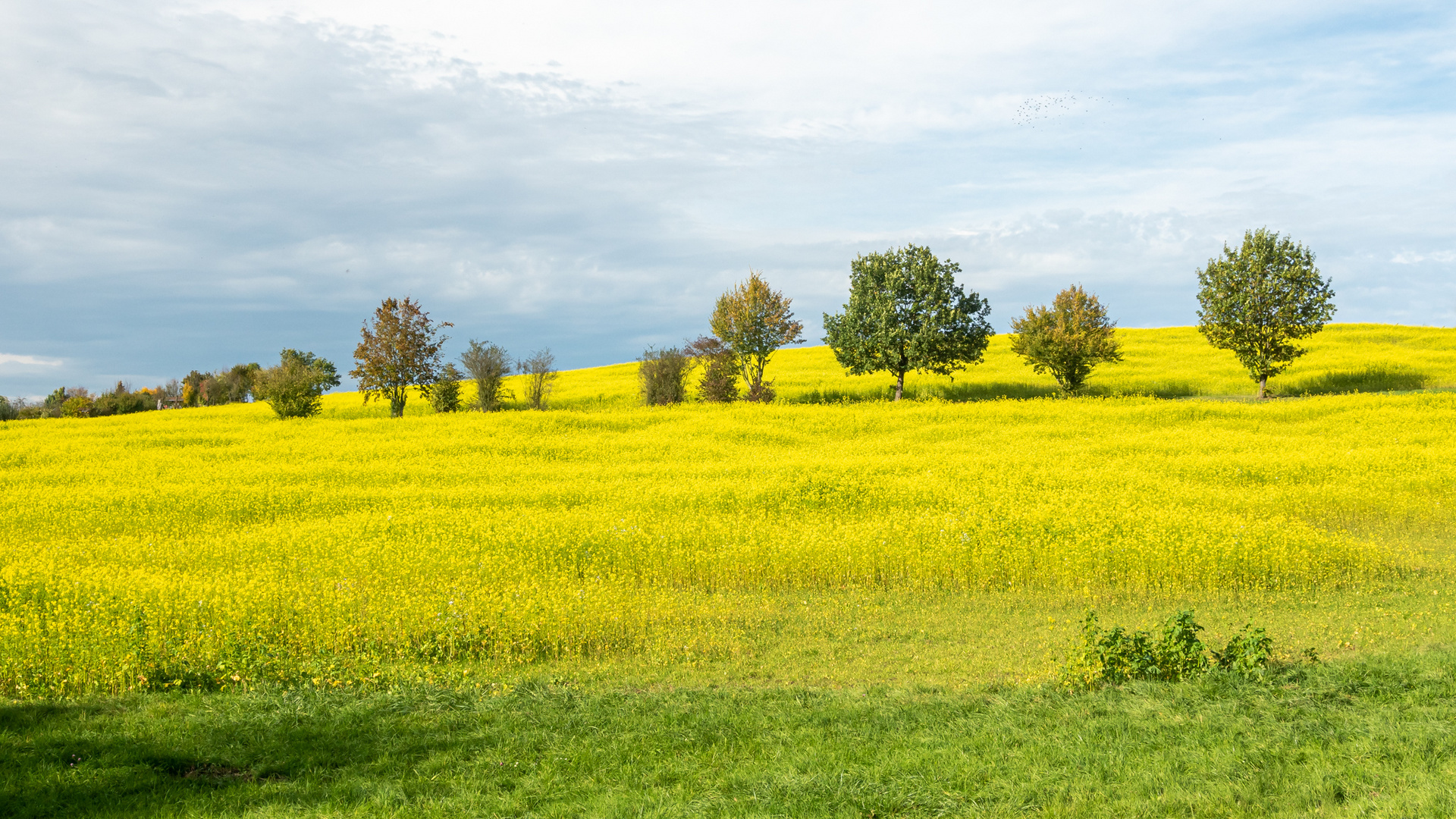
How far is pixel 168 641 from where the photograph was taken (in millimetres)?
11320

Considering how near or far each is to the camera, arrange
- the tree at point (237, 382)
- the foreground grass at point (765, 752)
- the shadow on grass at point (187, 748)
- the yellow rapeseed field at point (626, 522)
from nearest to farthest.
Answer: the foreground grass at point (765, 752) < the shadow on grass at point (187, 748) < the yellow rapeseed field at point (626, 522) < the tree at point (237, 382)

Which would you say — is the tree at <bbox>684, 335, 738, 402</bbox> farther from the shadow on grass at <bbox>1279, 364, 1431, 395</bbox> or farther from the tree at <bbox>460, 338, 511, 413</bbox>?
the shadow on grass at <bbox>1279, 364, 1431, 395</bbox>

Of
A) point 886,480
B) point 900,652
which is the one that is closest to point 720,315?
point 886,480

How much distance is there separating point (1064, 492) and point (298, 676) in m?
17.0

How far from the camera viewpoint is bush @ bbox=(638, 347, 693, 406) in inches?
1839

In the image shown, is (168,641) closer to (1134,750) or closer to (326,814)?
(326,814)

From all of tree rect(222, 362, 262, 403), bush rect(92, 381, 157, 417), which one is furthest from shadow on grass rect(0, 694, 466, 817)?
tree rect(222, 362, 262, 403)

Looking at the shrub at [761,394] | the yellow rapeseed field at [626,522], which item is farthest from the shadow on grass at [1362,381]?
the shrub at [761,394]

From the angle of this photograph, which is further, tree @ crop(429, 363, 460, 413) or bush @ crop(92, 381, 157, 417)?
bush @ crop(92, 381, 157, 417)

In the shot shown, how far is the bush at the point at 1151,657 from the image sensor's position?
32.1ft

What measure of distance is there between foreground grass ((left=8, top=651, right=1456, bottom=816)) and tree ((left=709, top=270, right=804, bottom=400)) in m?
40.3

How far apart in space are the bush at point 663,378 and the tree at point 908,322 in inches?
378

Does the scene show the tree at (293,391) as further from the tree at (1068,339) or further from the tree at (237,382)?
the tree at (1068,339)

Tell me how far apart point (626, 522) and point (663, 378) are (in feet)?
92.9
